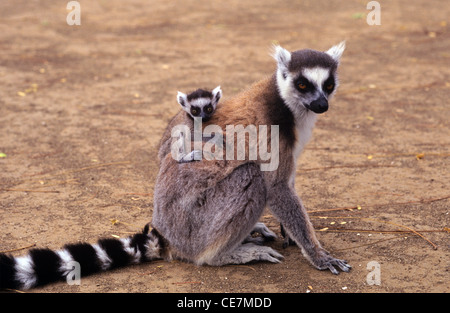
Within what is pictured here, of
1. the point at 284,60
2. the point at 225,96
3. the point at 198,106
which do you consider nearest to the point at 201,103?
the point at 198,106

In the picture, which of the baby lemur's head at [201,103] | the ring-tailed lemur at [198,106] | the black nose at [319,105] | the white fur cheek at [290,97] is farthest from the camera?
the baby lemur's head at [201,103]

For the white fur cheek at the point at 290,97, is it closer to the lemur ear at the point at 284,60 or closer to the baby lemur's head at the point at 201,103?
the lemur ear at the point at 284,60

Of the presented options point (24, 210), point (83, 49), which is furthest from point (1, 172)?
point (83, 49)

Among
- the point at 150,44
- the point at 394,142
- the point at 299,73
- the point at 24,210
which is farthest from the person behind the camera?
the point at 150,44

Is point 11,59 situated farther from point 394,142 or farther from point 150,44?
point 394,142

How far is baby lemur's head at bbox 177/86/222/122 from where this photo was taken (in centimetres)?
499

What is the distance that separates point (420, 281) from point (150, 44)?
29.2 feet

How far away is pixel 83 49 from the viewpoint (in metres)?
11.6

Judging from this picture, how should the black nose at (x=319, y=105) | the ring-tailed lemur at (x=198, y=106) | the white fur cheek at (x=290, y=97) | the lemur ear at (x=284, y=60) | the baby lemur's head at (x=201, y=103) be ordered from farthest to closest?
the baby lemur's head at (x=201, y=103)
the ring-tailed lemur at (x=198, y=106)
the lemur ear at (x=284, y=60)
the white fur cheek at (x=290, y=97)
the black nose at (x=319, y=105)

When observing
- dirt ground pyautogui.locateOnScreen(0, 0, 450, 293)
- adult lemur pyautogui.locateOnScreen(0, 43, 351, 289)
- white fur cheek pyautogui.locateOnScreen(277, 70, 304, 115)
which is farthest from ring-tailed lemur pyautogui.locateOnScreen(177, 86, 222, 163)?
dirt ground pyautogui.locateOnScreen(0, 0, 450, 293)

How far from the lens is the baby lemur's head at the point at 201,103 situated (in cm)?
499

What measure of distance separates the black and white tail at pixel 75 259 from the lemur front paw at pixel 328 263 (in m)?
1.26

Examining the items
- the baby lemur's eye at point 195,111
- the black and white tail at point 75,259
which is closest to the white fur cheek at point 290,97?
the baby lemur's eye at point 195,111

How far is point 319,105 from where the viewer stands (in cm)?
448
